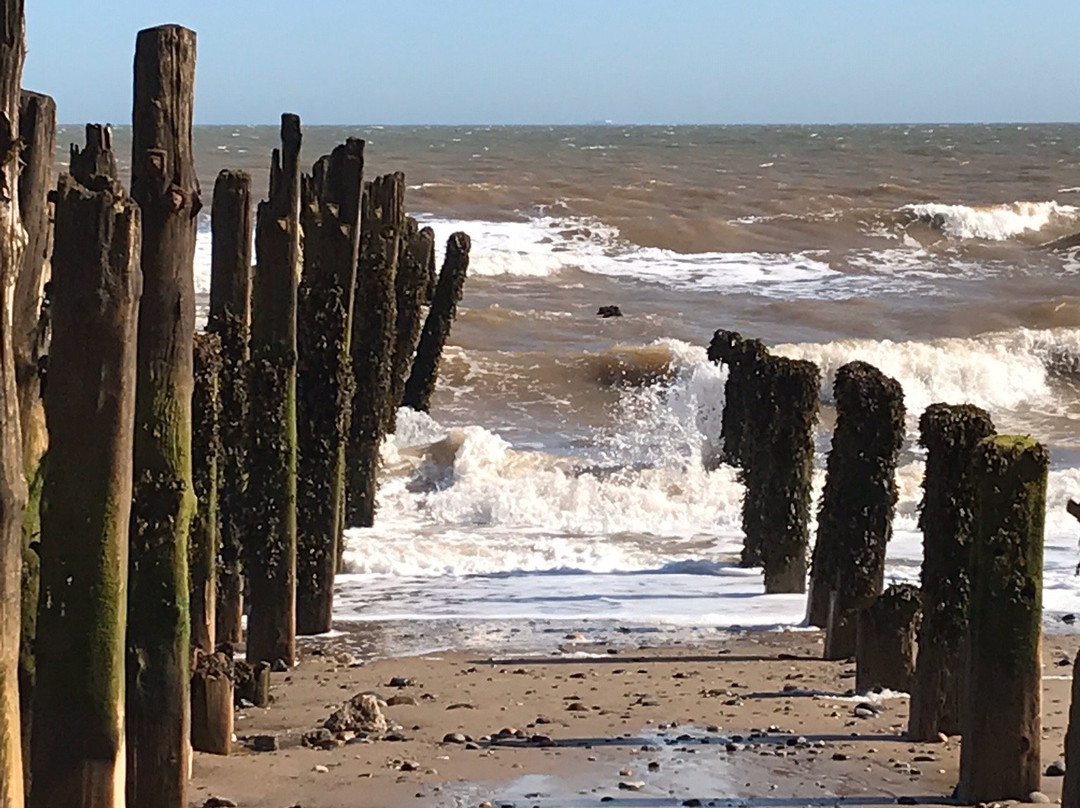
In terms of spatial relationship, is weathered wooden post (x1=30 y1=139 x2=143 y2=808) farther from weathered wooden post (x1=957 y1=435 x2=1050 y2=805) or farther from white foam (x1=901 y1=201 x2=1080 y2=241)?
white foam (x1=901 y1=201 x2=1080 y2=241)

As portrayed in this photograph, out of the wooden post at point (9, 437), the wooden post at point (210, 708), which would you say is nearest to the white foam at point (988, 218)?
the wooden post at point (210, 708)

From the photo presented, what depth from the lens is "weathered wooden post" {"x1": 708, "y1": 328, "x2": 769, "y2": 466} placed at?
12.0 m

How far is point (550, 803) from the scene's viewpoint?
655 centimetres

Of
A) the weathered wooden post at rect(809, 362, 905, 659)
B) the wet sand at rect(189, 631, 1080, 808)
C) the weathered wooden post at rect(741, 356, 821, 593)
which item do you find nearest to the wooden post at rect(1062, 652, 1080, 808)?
the wet sand at rect(189, 631, 1080, 808)

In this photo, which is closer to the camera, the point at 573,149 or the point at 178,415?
the point at 178,415

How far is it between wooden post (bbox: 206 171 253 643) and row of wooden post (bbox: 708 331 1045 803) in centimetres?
319

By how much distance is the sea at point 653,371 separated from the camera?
1152 centimetres

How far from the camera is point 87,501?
5.29 m

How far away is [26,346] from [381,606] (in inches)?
232

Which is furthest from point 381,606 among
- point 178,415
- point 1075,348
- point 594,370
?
point 1075,348

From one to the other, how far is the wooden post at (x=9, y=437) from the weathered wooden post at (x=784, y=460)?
283 inches

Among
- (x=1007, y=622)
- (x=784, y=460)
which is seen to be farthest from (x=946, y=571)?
(x=784, y=460)

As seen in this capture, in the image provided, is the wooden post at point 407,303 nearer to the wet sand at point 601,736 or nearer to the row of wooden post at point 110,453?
the wet sand at point 601,736

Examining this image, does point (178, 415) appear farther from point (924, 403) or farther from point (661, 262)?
point (661, 262)
